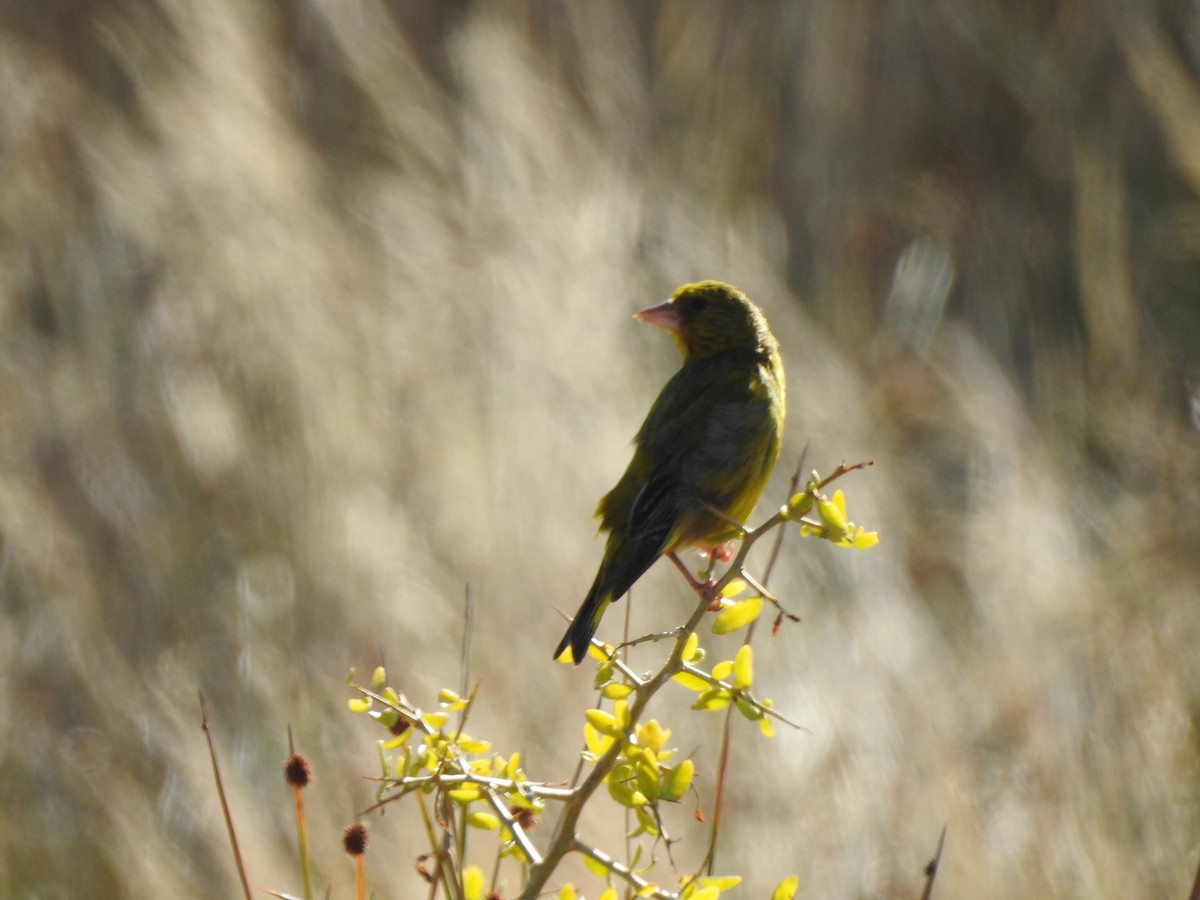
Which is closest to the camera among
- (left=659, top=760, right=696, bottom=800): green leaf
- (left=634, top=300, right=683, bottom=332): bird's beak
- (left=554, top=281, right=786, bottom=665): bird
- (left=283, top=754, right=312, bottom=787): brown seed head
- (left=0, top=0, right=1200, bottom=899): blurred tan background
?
(left=659, top=760, right=696, bottom=800): green leaf

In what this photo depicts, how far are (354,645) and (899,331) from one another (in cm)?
250

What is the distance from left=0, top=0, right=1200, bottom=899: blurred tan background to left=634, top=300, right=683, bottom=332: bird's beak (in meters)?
0.48

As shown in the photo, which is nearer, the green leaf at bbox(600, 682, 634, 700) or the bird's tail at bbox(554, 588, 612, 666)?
the green leaf at bbox(600, 682, 634, 700)

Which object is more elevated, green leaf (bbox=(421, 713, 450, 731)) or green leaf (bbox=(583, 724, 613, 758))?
green leaf (bbox=(583, 724, 613, 758))

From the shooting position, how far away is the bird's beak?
259 cm

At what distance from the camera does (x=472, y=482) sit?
2947 mm

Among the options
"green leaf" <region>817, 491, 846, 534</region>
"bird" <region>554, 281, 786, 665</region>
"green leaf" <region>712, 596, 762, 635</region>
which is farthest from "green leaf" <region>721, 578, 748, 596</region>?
"bird" <region>554, 281, 786, 665</region>

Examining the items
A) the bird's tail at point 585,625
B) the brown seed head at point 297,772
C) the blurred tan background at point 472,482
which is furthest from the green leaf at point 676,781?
the blurred tan background at point 472,482

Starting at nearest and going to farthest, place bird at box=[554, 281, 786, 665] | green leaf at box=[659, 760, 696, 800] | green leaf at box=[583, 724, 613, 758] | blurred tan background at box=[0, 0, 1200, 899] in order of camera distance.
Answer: green leaf at box=[659, 760, 696, 800], green leaf at box=[583, 724, 613, 758], bird at box=[554, 281, 786, 665], blurred tan background at box=[0, 0, 1200, 899]

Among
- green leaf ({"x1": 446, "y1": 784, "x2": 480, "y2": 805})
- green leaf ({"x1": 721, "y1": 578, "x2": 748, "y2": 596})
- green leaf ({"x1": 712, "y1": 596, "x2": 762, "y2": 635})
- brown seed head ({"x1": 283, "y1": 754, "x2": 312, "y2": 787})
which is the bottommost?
green leaf ({"x1": 446, "y1": 784, "x2": 480, "y2": 805})

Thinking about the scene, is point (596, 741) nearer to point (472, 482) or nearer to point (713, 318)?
point (713, 318)

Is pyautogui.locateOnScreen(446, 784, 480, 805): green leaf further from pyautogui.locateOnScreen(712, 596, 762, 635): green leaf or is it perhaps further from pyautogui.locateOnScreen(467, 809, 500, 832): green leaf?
pyautogui.locateOnScreen(712, 596, 762, 635): green leaf

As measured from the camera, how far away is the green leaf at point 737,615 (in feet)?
3.70

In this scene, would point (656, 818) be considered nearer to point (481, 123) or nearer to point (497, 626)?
point (497, 626)
